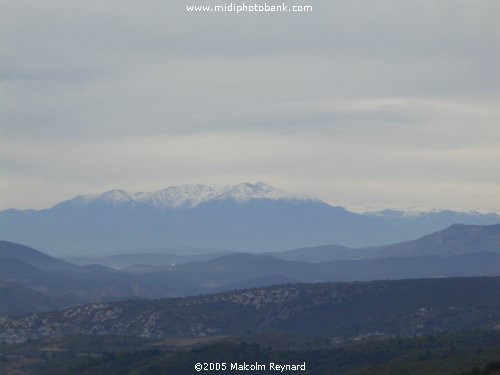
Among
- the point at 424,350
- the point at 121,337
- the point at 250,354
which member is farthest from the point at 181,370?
the point at 121,337

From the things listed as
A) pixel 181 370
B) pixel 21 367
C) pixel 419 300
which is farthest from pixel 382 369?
pixel 419 300

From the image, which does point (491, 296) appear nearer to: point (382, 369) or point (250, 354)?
point (250, 354)

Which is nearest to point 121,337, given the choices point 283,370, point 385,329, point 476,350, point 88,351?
point 88,351

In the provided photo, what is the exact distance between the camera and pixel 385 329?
183m

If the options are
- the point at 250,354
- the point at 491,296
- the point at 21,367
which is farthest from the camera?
the point at 491,296

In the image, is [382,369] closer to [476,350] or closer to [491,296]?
[476,350]

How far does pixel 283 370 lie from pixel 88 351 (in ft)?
142

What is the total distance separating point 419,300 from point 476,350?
75.2 m

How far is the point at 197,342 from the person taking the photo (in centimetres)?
16600

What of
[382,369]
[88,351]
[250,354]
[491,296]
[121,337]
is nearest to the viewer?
[382,369]

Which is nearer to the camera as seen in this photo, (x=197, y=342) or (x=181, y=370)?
(x=181, y=370)

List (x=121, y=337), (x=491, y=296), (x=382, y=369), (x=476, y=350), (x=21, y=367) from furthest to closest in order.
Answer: (x=491, y=296), (x=121, y=337), (x=21, y=367), (x=476, y=350), (x=382, y=369)

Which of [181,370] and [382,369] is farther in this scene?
[181,370]

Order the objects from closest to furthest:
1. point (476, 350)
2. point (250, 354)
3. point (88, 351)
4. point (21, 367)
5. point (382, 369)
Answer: point (382, 369), point (476, 350), point (250, 354), point (21, 367), point (88, 351)
